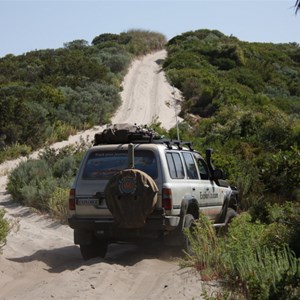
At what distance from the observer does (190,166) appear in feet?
34.8

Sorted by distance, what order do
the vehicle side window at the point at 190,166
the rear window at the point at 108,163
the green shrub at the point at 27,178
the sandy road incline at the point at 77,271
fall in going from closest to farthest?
the sandy road incline at the point at 77,271 < the rear window at the point at 108,163 < the vehicle side window at the point at 190,166 < the green shrub at the point at 27,178

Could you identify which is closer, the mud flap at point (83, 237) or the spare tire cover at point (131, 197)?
the spare tire cover at point (131, 197)

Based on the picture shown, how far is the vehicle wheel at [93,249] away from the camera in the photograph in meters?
9.95

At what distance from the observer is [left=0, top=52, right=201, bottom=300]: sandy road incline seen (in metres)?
7.45

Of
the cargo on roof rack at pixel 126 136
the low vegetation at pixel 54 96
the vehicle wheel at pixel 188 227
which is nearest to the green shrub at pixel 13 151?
the low vegetation at pixel 54 96

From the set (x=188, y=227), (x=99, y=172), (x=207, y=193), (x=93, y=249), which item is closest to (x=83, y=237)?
(x=93, y=249)

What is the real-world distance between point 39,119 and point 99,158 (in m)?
17.5

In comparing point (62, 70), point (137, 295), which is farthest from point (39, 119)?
point (137, 295)

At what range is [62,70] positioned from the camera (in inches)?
1656

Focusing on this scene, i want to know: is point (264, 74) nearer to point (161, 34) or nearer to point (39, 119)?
point (161, 34)

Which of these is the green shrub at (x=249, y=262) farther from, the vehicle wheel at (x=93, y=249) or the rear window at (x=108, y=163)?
the vehicle wheel at (x=93, y=249)

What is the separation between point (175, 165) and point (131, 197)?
1.18 metres

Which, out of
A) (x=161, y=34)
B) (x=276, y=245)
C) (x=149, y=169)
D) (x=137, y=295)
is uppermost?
(x=161, y=34)

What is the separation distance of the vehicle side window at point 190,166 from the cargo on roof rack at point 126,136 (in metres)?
0.55
